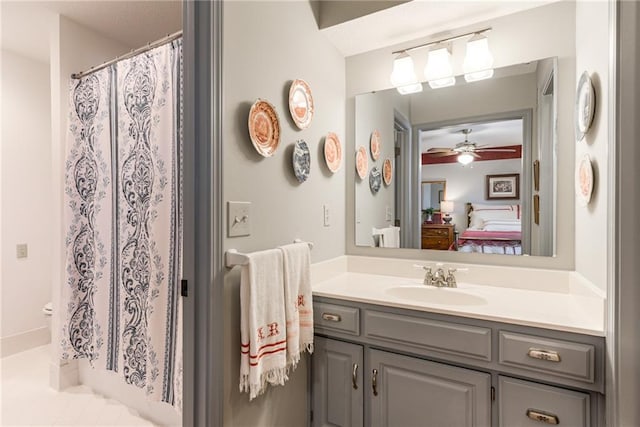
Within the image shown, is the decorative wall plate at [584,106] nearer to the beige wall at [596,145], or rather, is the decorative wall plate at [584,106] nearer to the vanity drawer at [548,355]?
the beige wall at [596,145]

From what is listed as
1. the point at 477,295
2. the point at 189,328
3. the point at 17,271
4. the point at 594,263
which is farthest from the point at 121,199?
the point at 594,263

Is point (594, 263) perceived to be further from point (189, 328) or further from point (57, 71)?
point (57, 71)

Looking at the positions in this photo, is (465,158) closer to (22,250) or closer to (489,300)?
(489,300)

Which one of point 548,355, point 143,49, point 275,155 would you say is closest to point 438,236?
point 548,355

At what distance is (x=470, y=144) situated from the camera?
1.88 metres

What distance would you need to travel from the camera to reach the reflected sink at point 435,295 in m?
1.66

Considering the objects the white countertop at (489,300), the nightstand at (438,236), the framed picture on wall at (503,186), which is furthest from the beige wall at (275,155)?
the framed picture on wall at (503,186)

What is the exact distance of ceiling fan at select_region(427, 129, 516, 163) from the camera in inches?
71.5

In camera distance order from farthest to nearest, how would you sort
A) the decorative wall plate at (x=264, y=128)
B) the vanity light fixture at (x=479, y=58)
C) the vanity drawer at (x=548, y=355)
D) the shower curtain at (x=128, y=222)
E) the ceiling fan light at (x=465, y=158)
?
the ceiling fan light at (x=465, y=158), the vanity light fixture at (x=479, y=58), the shower curtain at (x=128, y=222), the decorative wall plate at (x=264, y=128), the vanity drawer at (x=548, y=355)

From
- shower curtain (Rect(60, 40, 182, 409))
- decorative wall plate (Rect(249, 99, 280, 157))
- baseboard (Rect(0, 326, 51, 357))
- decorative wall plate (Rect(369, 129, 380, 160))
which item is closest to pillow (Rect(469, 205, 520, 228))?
decorative wall plate (Rect(369, 129, 380, 160))

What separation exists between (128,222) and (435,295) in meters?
1.70

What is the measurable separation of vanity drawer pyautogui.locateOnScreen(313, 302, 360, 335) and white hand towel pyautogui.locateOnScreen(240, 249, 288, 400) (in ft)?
0.94

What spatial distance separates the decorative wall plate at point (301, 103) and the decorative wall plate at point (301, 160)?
10cm

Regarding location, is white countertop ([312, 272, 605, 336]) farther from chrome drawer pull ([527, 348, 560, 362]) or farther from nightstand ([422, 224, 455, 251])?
nightstand ([422, 224, 455, 251])
